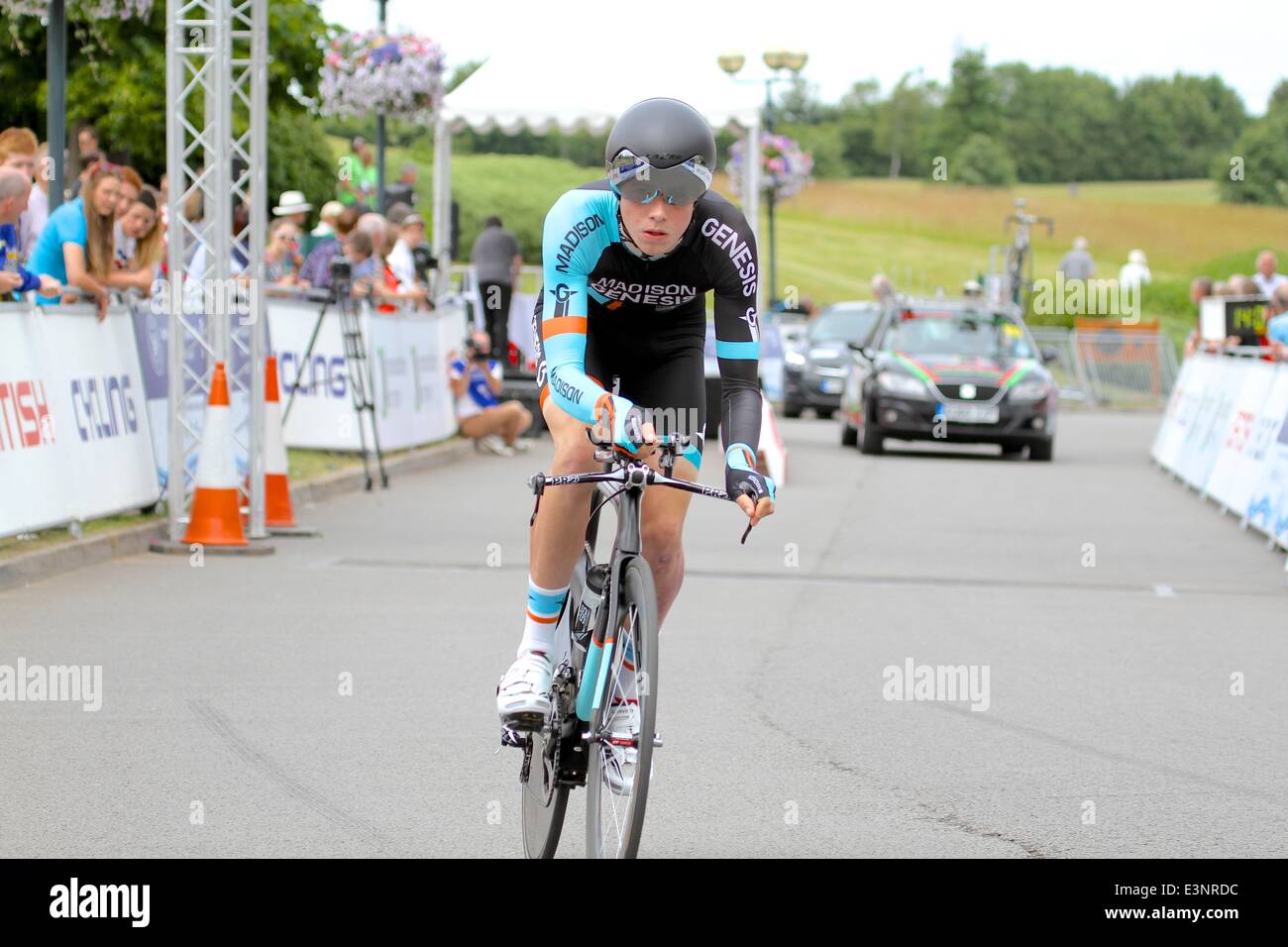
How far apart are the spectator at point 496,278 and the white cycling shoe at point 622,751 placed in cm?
2024

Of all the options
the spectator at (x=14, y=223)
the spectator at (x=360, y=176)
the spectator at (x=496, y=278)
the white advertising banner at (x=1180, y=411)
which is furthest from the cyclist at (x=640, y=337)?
the spectator at (x=360, y=176)

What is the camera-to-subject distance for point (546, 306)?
218 inches

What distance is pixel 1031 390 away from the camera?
2452 centimetres

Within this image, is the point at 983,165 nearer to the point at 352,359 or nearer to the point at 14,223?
the point at 352,359

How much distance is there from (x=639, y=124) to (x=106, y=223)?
29.2 feet

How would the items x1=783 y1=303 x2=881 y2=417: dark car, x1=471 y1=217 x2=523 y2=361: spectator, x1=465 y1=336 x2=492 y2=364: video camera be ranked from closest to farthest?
1. x1=465 y1=336 x2=492 y2=364: video camera
2. x1=471 y1=217 x2=523 y2=361: spectator
3. x1=783 y1=303 x2=881 y2=417: dark car

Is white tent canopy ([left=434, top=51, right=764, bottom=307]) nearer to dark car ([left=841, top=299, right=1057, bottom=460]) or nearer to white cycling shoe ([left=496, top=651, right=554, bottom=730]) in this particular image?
dark car ([left=841, top=299, right=1057, bottom=460])

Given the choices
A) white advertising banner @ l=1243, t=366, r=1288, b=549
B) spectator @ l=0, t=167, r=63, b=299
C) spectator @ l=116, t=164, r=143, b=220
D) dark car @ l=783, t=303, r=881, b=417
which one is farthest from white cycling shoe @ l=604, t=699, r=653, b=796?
dark car @ l=783, t=303, r=881, b=417

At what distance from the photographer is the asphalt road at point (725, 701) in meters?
6.24

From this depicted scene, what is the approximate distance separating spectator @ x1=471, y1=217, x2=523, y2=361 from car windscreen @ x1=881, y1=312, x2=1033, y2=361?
4621 mm

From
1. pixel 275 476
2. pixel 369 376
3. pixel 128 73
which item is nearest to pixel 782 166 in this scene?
pixel 128 73

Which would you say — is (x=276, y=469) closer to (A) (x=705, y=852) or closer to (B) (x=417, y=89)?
(A) (x=705, y=852)

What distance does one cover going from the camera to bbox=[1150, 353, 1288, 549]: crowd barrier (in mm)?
15730
